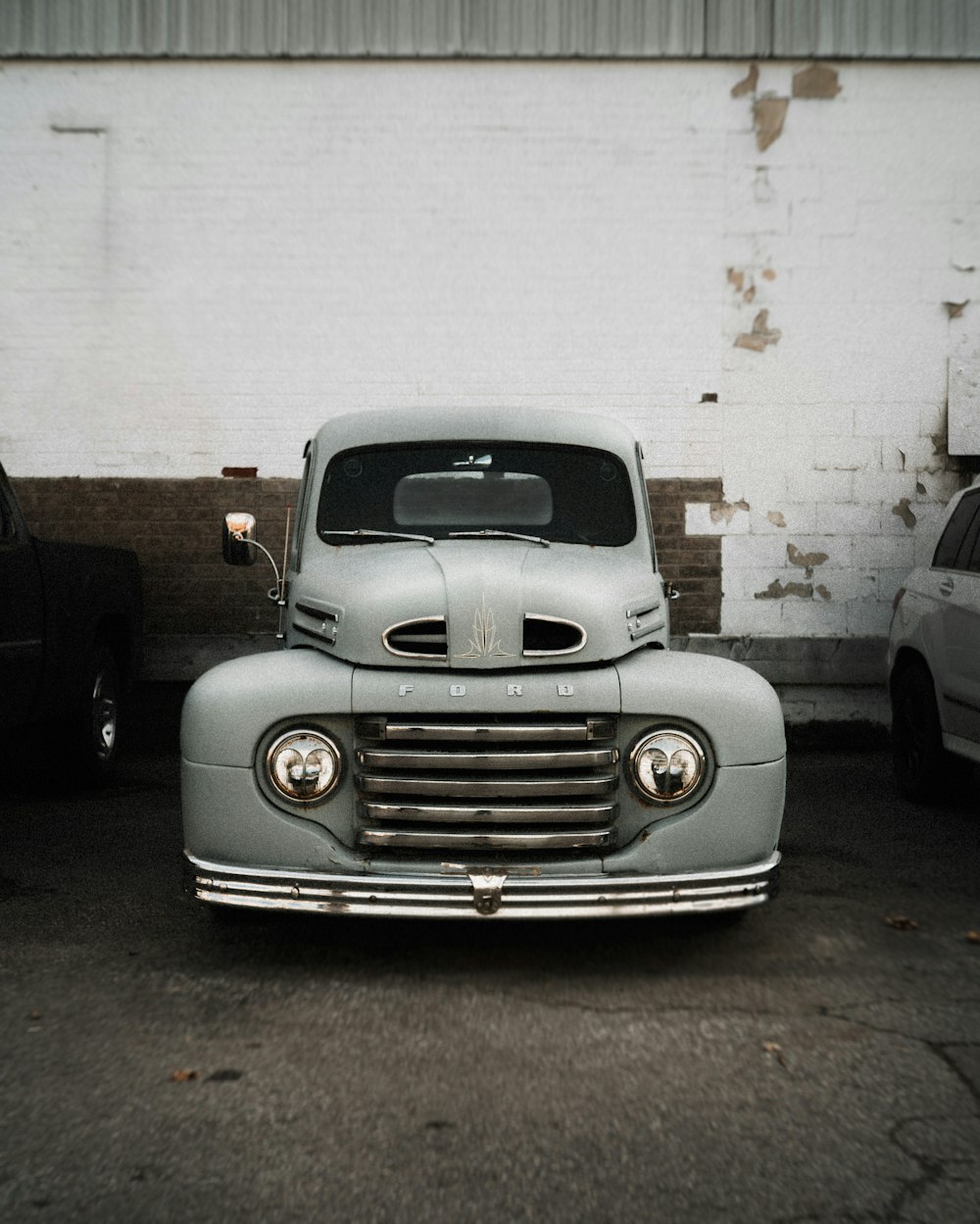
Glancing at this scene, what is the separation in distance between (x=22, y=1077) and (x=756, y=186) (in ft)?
29.0

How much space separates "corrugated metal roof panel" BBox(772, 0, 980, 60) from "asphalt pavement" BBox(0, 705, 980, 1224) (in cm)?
717

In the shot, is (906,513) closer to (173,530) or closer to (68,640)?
(173,530)

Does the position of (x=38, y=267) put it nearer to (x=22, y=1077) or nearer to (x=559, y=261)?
(x=559, y=261)

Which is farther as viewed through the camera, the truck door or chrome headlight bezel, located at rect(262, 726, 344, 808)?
the truck door

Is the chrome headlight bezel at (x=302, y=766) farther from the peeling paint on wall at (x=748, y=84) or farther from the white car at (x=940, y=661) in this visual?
the peeling paint on wall at (x=748, y=84)

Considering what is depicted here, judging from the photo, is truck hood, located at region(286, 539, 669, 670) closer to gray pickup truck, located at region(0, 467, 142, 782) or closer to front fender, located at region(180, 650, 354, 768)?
front fender, located at region(180, 650, 354, 768)

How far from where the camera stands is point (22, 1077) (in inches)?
139

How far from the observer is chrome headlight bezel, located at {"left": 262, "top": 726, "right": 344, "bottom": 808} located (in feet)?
14.3

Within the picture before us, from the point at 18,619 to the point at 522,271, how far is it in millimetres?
5038

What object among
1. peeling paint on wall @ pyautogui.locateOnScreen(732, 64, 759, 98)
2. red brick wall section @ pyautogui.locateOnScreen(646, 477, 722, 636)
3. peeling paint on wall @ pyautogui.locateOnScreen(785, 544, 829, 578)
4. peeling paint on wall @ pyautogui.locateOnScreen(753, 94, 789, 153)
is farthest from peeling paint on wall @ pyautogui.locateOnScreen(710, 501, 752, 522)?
peeling paint on wall @ pyautogui.locateOnScreen(732, 64, 759, 98)

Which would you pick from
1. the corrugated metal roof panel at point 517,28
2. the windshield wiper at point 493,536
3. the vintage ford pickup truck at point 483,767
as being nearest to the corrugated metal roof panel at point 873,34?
the corrugated metal roof panel at point 517,28

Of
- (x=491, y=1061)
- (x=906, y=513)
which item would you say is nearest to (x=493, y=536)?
(x=491, y=1061)

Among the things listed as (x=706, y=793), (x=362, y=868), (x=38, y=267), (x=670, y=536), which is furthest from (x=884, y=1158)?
(x=38, y=267)

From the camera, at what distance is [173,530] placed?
1034cm
